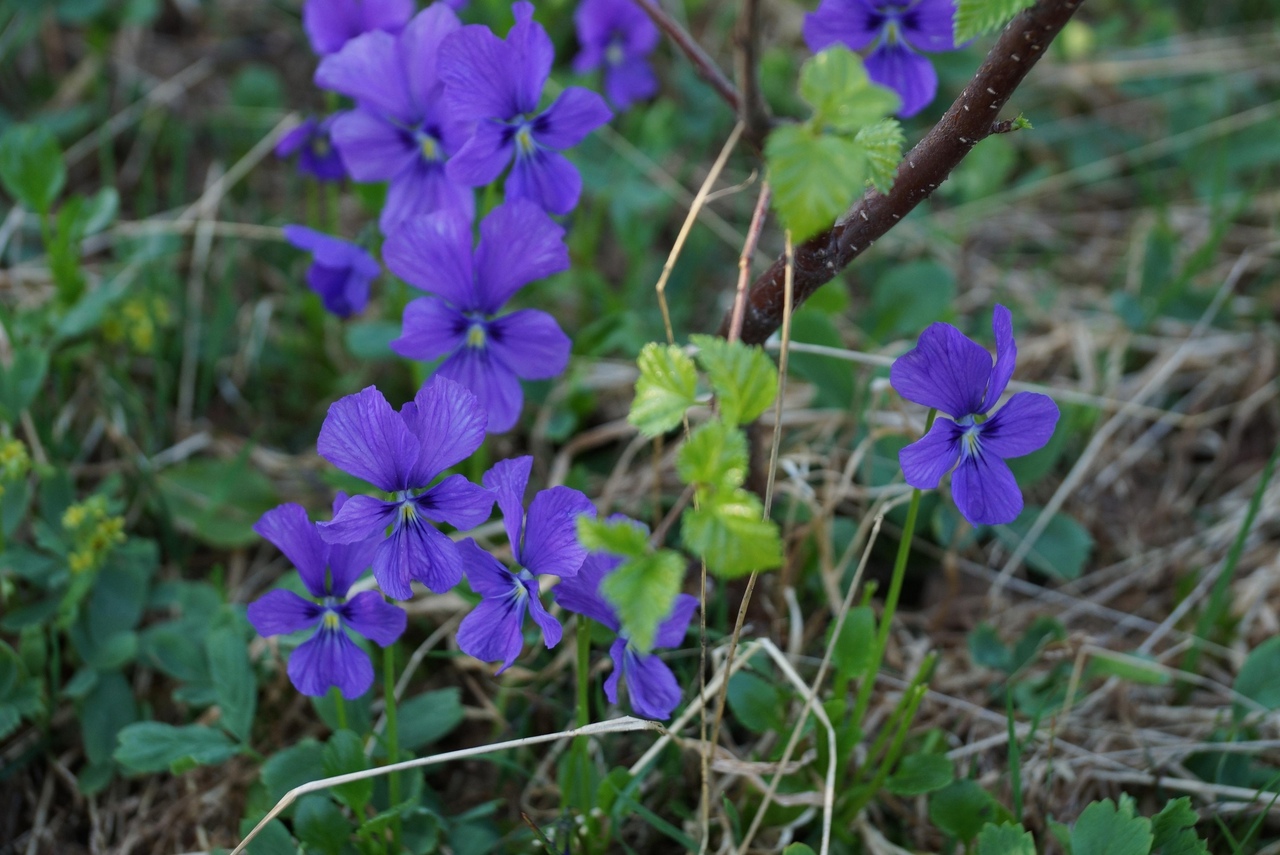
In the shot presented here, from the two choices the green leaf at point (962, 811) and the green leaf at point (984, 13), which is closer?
the green leaf at point (984, 13)

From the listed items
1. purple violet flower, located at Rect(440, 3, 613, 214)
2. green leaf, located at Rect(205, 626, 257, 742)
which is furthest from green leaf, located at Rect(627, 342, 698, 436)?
green leaf, located at Rect(205, 626, 257, 742)

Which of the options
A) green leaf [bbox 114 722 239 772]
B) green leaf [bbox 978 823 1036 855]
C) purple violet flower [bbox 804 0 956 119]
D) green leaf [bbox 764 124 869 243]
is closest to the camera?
green leaf [bbox 764 124 869 243]

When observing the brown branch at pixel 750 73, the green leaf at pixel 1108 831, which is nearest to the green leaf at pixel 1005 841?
the green leaf at pixel 1108 831

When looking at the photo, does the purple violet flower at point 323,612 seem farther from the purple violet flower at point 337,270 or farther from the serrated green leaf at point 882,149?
the serrated green leaf at point 882,149

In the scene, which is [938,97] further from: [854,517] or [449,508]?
[449,508]

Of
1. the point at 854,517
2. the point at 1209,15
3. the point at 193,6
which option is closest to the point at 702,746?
the point at 854,517

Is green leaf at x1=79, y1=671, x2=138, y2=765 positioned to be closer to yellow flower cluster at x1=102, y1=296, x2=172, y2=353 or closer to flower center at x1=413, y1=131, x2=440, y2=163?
yellow flower cluster at x1=102, y1=296, x2=172, y2=353
